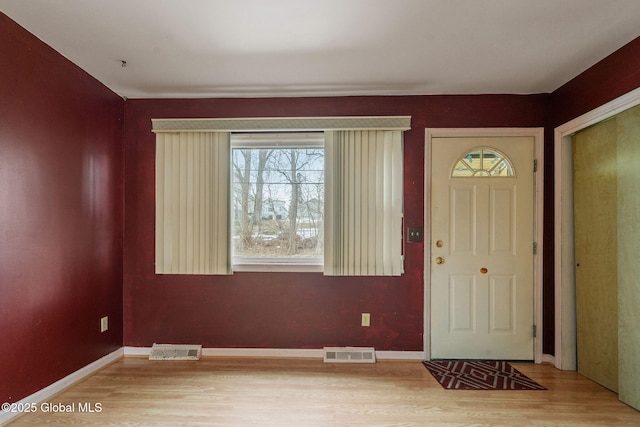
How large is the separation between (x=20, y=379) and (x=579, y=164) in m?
4.42

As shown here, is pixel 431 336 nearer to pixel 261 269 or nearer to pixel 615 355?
pixel 615 355

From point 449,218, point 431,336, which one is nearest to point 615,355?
point 431,336

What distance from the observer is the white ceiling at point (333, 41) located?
1974mm

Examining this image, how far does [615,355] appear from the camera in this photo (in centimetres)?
252

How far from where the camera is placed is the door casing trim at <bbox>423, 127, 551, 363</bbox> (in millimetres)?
3104

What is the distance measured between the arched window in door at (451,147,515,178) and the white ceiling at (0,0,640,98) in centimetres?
56

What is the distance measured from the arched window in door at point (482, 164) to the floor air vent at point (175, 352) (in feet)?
9.53

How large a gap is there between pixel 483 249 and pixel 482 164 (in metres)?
0.79

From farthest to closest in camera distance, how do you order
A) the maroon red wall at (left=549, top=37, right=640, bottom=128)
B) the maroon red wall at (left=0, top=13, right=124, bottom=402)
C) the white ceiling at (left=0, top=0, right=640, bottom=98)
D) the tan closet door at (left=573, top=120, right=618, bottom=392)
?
the tan closet door at (left=573, top=120, right=618, bottom=392) → the maroon red wall at (left=549, top=37, right=640, bottom=128) → the maroon red wall at (left=0, top=13, right=124, bottom=402) → the white ceiling at (left=0, top=0, right=640, bottom=98)

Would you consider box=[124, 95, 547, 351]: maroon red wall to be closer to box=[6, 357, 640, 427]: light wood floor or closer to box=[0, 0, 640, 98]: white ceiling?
box=[0, 0, 640, 98]: white ceiling

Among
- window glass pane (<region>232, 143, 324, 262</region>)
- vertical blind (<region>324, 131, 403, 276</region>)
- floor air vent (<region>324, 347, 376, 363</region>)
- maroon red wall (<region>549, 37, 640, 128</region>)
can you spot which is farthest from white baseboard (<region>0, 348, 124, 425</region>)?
maroon red wall (<region>549, 37, 640, 128</region>)

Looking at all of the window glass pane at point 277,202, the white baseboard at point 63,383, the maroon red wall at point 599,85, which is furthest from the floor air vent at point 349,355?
the maroon red wall at point 599,85

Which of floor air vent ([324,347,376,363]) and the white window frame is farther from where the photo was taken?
the white window frame

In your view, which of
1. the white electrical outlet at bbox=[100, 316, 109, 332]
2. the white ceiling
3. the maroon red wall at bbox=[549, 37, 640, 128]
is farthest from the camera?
the white electrical outlet at bbox=[100, 316, 109, 332]
